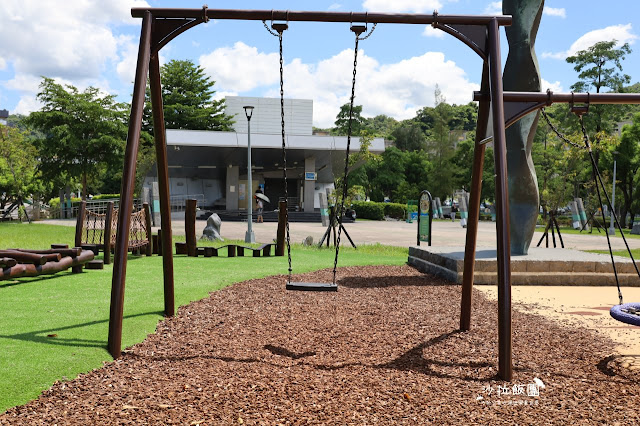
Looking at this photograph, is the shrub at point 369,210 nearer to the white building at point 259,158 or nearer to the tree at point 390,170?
the white building at point 259,158

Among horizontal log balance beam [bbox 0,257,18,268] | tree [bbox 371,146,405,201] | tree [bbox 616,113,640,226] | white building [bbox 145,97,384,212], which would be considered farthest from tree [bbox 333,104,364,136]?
horizontal log balance beam [bbox 0,257,18,268]

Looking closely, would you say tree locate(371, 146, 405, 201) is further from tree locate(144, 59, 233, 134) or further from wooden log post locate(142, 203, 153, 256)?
wooden log post locate(142, 203, 153, 256)

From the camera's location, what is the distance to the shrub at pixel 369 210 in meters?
47.0

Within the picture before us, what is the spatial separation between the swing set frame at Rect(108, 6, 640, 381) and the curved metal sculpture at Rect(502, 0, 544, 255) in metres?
5.00

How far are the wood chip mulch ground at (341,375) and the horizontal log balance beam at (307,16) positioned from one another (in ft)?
9.97

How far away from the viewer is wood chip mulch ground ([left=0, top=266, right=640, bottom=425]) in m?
3.59

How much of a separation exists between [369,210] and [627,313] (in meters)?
42.8

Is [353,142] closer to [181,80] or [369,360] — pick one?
[181,80]

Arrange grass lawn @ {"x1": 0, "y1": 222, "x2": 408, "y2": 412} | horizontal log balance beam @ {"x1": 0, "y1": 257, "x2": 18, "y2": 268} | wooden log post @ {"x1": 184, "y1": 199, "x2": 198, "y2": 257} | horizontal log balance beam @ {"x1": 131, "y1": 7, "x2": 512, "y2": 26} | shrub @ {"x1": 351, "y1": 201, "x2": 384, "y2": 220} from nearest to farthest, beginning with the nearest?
1. grass lawn @ {"x1": 0, "y1": 222, "x2": 408, "y2": 412}
2. horizontal log balance beam @ {"x1": 131, "y1": 7, "x2": 512, "y2": 26}
3. horizontal log balance beam @ {"x1": 0, "y1": 257, "x2": 18, "y2": 268}
4. wooden log post @ {"x1": 184, "y1": 199, "x2": 198, "y2": 257}
5. shrub @ {"x1": 351, "y1": 201, "x2": 384, "y2": 220}

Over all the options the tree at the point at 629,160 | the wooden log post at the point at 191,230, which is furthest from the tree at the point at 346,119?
the wooden log post at the point at 191,230

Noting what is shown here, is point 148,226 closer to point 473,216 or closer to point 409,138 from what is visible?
point 473,216

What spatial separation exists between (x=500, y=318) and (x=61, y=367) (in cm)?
336

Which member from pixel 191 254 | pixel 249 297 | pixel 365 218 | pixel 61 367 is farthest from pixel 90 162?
pixel 61 367

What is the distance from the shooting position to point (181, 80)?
54969 millimetres
